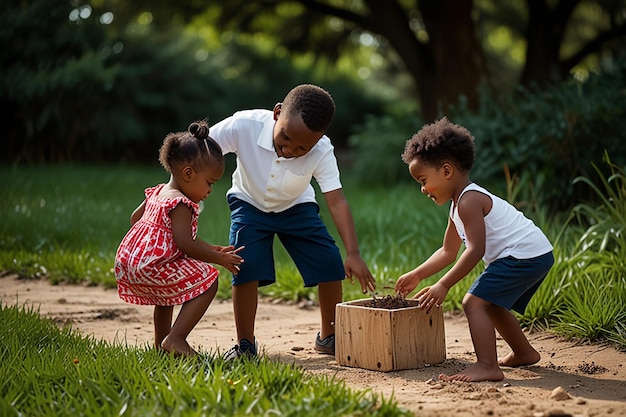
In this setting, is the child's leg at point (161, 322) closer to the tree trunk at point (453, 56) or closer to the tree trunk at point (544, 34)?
the tree trunk at point (453, 56)

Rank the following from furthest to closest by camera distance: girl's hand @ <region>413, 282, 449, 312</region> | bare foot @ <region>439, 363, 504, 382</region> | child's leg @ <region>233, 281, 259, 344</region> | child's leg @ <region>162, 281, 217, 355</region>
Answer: child's leg @ <region>233, 281, 259, 344</region> < child's leg @ <region>162, 281, 217, 355</region> < girl's hand @ <region>413, 282, 449, 312</region> < bare foot @ <region>439, 363, 504, 382</region>

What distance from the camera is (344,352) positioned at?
3.86 m

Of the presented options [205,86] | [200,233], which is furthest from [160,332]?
[205,86]

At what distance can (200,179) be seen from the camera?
12.5 feet

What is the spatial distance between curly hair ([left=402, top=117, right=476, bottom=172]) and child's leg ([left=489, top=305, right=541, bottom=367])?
0.71 m

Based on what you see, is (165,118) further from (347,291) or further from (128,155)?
(347,291)

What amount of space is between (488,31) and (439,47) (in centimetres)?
757

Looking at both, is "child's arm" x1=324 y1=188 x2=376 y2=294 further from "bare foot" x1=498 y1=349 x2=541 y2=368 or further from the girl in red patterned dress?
"bare foot" x1=498 y1=349 x2=541 y2=368

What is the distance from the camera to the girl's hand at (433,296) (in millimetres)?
3590

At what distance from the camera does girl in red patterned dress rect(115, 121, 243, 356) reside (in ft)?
12.2

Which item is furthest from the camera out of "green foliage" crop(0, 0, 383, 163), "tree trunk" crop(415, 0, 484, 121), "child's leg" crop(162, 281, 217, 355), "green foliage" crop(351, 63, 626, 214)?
"green foliage" crop(0, 0, 383, 163)

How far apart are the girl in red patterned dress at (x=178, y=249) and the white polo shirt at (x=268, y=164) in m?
0.28

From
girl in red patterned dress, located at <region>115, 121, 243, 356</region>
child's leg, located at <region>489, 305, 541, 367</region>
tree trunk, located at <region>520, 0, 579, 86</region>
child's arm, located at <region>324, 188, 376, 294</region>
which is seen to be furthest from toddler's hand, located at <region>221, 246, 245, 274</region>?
tree trunk, located at <region>520, 0, 579, 86</region>

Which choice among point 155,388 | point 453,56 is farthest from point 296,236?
point 453,56
